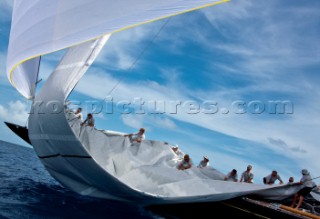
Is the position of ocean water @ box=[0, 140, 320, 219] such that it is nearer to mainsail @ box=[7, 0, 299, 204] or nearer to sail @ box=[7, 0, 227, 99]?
mainsail @ box=[7, 0, 299, 204]

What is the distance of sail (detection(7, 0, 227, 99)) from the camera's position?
4.45 m

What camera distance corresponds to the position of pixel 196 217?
7.32 metres

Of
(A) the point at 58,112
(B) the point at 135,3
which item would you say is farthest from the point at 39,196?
(B) the point at 135,3

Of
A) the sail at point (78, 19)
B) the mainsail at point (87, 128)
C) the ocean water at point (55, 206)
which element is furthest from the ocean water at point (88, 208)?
the sail at point (78, 19)

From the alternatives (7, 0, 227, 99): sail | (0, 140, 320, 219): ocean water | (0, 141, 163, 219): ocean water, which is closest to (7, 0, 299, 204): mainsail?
(7, 0, 227, 99): sail

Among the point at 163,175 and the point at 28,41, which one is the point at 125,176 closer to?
the point at 163,175

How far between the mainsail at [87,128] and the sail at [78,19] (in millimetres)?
13

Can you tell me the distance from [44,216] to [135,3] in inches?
190

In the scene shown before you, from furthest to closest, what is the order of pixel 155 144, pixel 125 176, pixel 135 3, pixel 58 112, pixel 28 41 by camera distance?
1. pixel 155 144
2. pixel 125 176
3. pixel 58 112
4. pixel 28 41
5. pixel 135 3

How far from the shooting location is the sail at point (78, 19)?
4449 mm

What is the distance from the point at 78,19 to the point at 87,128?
492 cm

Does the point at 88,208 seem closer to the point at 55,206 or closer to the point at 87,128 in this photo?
the point at 55,206

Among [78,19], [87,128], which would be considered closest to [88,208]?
[87,128]

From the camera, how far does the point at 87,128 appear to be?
373 inches
